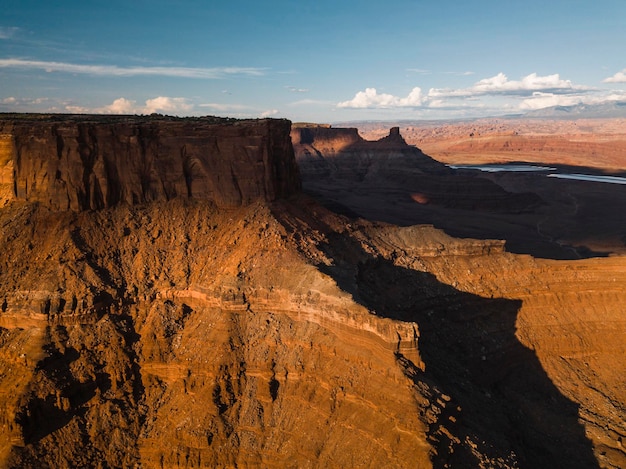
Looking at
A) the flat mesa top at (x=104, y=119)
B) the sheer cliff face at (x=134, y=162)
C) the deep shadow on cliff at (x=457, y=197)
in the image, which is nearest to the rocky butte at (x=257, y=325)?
the sheer cliff face at (x=134, y=162)

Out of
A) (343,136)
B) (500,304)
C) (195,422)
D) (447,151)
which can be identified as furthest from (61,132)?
(447,151)

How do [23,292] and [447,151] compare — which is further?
[447,151]

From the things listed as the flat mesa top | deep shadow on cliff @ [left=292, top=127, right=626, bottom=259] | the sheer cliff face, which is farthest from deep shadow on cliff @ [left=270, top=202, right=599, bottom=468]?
deep shadow on cliff @ [left=292, top=127, right=626, bottom=259]

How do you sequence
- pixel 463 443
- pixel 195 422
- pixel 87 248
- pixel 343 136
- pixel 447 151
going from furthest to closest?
pixel 447 151 → pixel 343 136 → pixel 87 248 → pixel 195 422 → pixel 463 443

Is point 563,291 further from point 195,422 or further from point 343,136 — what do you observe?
point 343,136

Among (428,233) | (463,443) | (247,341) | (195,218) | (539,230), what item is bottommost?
(539,230)
